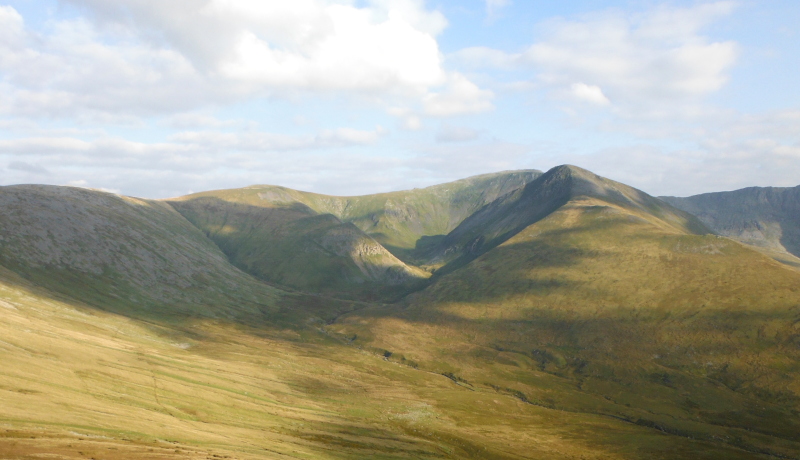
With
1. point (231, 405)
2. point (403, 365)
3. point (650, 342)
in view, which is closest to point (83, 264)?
point (403, 365)

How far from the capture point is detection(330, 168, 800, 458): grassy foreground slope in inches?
4422

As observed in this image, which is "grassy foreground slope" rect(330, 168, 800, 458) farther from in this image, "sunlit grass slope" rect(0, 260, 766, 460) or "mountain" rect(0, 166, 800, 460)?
"sunlit grass slope" rect(0, 260, 766, 460)

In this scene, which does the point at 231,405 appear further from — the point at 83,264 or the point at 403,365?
the point at 83,264

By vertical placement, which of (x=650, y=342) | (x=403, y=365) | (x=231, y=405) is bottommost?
(x=403, y=365)

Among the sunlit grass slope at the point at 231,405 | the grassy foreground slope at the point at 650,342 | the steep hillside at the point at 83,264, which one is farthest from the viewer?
the steep hillside at the point at 83,264

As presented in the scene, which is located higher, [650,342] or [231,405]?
[231,405]

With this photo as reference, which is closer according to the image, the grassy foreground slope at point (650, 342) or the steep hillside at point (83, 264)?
the grassy foreground slope at point (650, 342)

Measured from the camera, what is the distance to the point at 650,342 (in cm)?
14662

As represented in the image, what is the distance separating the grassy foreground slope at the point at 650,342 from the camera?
112 metres

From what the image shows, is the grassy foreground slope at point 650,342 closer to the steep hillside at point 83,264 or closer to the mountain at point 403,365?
the mountain at point 403,365

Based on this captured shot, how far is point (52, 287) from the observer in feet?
470

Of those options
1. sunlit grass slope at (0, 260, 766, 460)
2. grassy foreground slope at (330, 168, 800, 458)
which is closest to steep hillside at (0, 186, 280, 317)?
sunlit grass slope at (0, 260, 766, 460)

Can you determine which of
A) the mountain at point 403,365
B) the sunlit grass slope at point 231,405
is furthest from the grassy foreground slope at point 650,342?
the sunlit grass slope at point 231,405

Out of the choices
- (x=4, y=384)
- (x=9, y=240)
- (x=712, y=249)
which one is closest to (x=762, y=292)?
(x=712, y=249)
